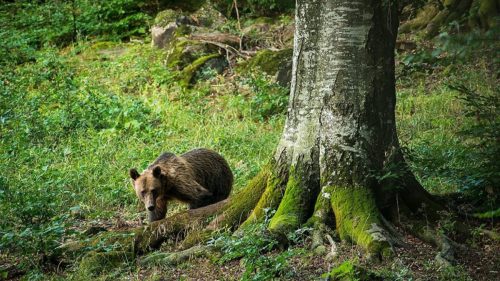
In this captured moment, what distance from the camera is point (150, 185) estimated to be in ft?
22.8

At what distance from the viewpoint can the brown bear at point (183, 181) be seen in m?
7.01

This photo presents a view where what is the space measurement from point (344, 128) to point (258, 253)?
5.10 feet

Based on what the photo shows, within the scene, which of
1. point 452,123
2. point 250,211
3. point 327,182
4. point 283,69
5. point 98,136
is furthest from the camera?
point 283,69

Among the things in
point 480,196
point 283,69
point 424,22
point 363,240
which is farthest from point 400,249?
point 424,22

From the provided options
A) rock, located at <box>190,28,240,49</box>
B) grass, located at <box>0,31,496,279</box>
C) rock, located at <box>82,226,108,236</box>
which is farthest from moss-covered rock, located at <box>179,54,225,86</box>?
rock, located at <box>82,226,108,236</box>

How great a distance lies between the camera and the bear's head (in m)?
6.90

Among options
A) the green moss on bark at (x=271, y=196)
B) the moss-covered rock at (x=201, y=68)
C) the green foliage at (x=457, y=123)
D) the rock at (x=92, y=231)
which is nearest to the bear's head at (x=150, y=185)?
the rock at (x=92, y=231)

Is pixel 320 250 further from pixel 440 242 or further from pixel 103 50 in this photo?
pixel 103 50

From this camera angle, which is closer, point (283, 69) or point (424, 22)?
point (283, 69)

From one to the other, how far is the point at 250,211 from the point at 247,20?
12794 millimetres

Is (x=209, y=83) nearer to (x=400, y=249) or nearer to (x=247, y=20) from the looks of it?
(x=247, y=20)

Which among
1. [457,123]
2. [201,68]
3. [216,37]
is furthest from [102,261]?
[216,37]

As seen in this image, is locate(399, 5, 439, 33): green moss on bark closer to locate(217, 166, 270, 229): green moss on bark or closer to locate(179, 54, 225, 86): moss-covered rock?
locate(179, 54, 225, 86): moss-covered rock

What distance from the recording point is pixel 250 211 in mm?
5801
